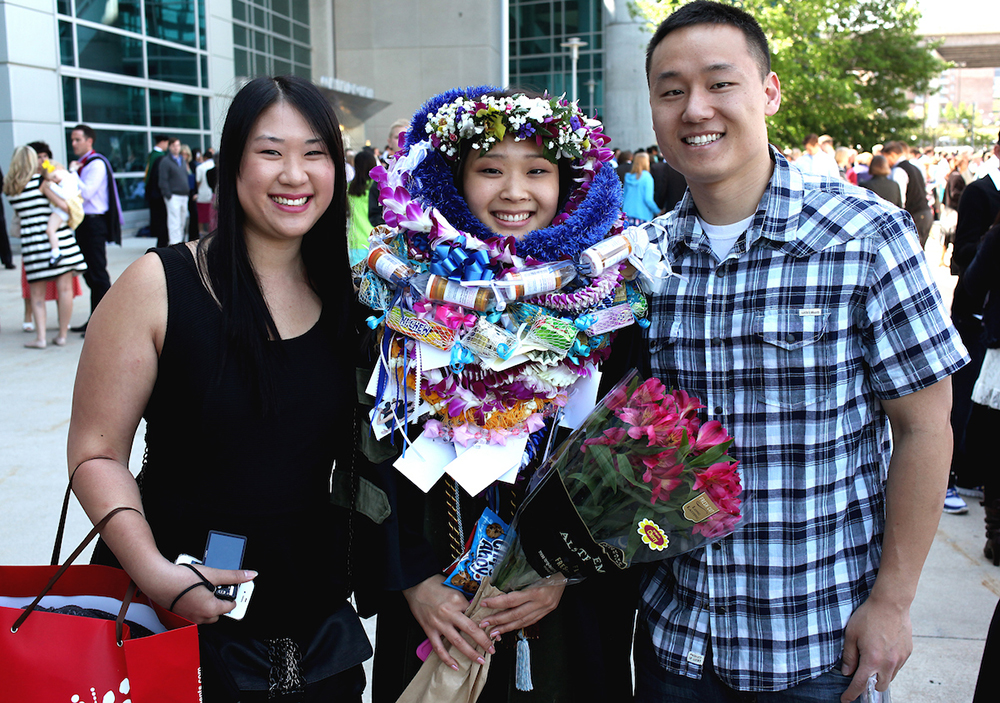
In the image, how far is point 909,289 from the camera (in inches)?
66.1

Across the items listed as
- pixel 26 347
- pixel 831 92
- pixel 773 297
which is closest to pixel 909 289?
pixel 773 297

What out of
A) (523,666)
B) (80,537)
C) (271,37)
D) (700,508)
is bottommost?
(80,537)

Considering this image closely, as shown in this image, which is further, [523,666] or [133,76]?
[133,76]

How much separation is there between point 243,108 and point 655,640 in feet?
5.28

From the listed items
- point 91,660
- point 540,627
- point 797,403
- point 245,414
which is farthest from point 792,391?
point 91,660

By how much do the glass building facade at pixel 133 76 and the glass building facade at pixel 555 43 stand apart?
61.4 feet

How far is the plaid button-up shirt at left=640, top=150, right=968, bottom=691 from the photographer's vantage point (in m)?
1.72

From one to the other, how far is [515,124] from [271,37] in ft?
77.4

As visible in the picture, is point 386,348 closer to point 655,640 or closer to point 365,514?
point 365,514

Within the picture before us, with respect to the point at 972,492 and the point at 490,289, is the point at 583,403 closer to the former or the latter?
the point at 490,289

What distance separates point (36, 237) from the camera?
756 cm

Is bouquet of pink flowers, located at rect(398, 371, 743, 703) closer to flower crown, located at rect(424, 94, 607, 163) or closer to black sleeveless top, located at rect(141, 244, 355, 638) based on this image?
black sleeveless top, located at rect(141, 244, 355, 638)

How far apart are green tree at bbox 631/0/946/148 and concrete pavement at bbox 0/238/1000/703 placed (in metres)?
19.2

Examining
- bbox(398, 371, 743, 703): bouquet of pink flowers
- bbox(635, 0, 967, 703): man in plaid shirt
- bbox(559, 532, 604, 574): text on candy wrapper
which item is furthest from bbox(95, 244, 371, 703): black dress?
bbox(635, 0, 967, 703): man in plaid shirt
